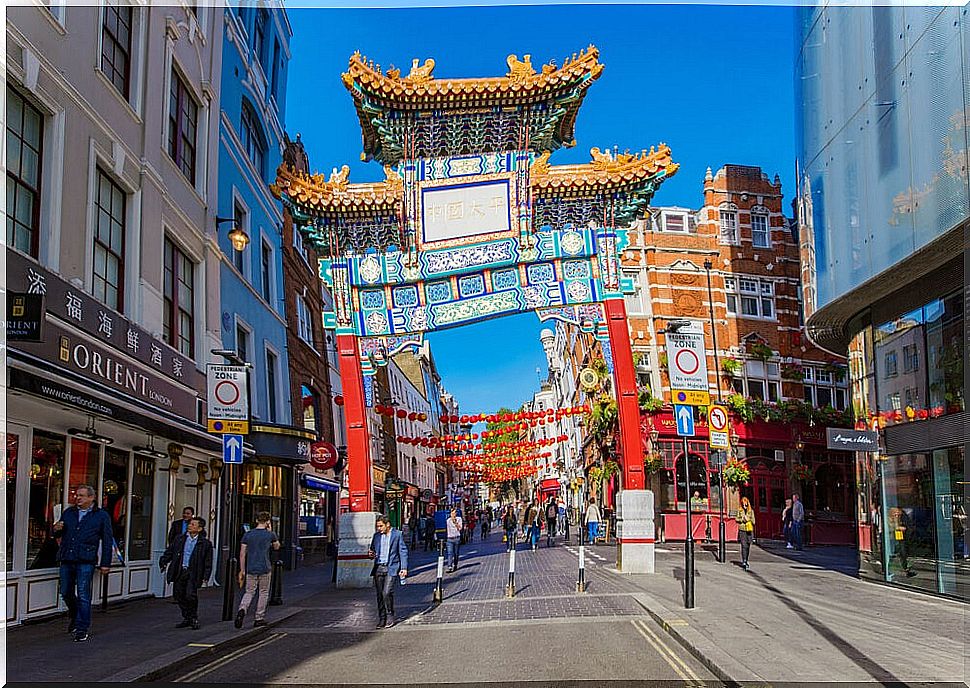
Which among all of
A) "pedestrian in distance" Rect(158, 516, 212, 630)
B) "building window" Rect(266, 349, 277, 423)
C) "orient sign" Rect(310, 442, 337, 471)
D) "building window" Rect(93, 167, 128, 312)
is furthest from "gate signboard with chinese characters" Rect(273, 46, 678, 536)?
"pedestrian in distance" Rect(158, 516, 212, 630)

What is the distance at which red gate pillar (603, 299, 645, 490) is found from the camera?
2144 centimetres

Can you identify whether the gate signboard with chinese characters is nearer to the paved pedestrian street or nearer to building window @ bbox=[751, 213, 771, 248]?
the paved pedestrian street

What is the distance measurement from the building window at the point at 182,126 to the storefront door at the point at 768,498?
2730cm

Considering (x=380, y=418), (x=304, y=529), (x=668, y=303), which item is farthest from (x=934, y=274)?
(x=380, y=418)

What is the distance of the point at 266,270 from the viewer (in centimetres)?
2927

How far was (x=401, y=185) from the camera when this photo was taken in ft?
73.4

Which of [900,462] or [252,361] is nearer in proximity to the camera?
[900,462]

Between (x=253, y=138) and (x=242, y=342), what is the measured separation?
6.95 m

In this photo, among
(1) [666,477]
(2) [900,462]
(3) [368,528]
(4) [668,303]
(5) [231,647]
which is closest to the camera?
(5) [231,647]

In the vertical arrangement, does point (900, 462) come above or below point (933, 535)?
above

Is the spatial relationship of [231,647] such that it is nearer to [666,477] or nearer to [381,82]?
[381,82]

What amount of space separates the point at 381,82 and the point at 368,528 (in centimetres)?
1026

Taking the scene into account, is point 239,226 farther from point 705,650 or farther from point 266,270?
point 705,650

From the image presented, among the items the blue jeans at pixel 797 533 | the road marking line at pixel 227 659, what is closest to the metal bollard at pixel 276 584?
the road marking line at pixel 227 659
